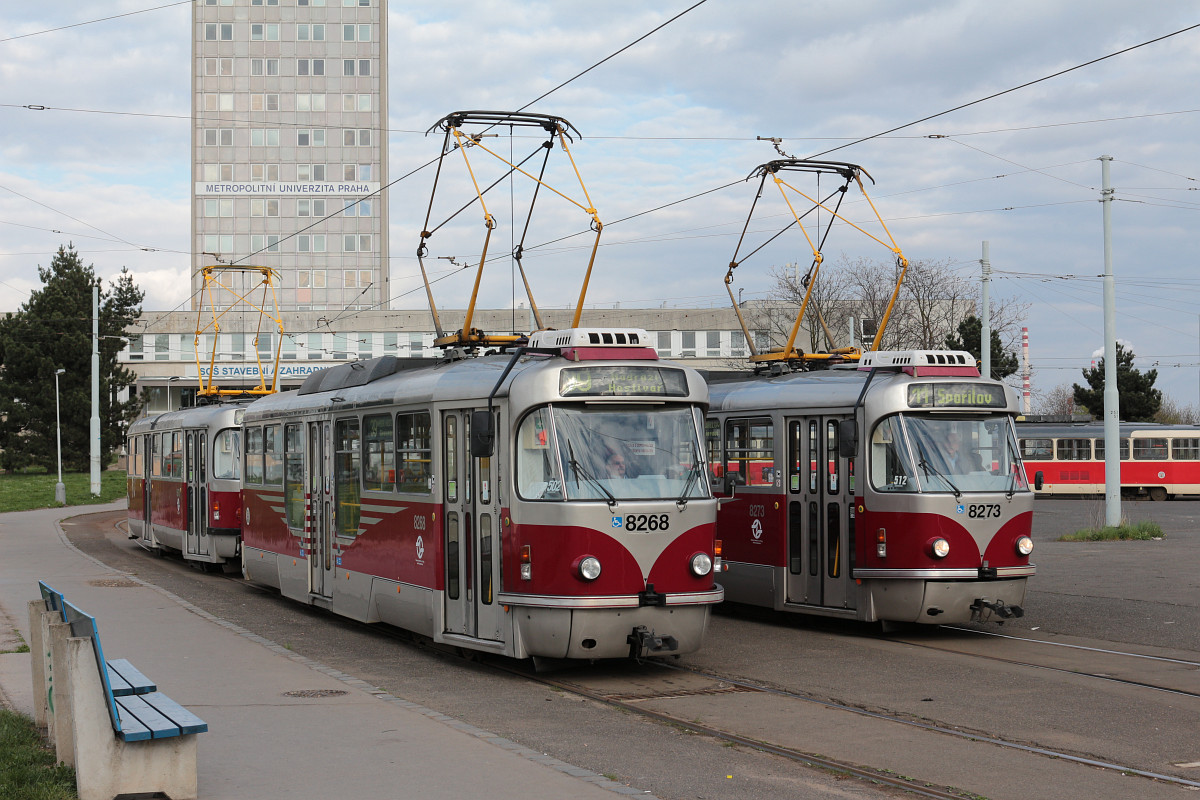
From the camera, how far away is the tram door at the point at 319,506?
14.9m

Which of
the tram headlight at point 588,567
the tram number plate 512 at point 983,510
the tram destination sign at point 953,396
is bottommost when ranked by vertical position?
the tram headlight at point 588,567

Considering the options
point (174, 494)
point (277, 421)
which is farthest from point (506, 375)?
point (174, 494)

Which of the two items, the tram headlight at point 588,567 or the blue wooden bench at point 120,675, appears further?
the tram headlight at point 588,567

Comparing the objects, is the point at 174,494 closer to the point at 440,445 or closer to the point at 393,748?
the point at 440,445

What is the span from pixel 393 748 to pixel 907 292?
178 ft

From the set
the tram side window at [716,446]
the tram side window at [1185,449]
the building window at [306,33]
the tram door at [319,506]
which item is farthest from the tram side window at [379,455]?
the building window at [306,33]

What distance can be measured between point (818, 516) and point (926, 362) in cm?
201

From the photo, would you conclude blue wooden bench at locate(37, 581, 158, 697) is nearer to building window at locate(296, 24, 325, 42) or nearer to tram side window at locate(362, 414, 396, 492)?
tram side window at locate(362, 414, 396, 492)

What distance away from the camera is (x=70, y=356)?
Result: 209 feet

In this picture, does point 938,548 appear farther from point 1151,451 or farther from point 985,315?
point 1151,451

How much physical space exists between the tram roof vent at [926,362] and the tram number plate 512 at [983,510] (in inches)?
57.9

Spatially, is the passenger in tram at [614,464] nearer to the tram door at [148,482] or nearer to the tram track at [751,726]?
the tram track at [751,726]

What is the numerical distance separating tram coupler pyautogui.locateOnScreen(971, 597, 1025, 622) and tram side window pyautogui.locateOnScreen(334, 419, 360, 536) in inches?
256

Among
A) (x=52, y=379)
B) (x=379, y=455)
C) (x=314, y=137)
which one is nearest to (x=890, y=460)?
(x=379, y=455)
